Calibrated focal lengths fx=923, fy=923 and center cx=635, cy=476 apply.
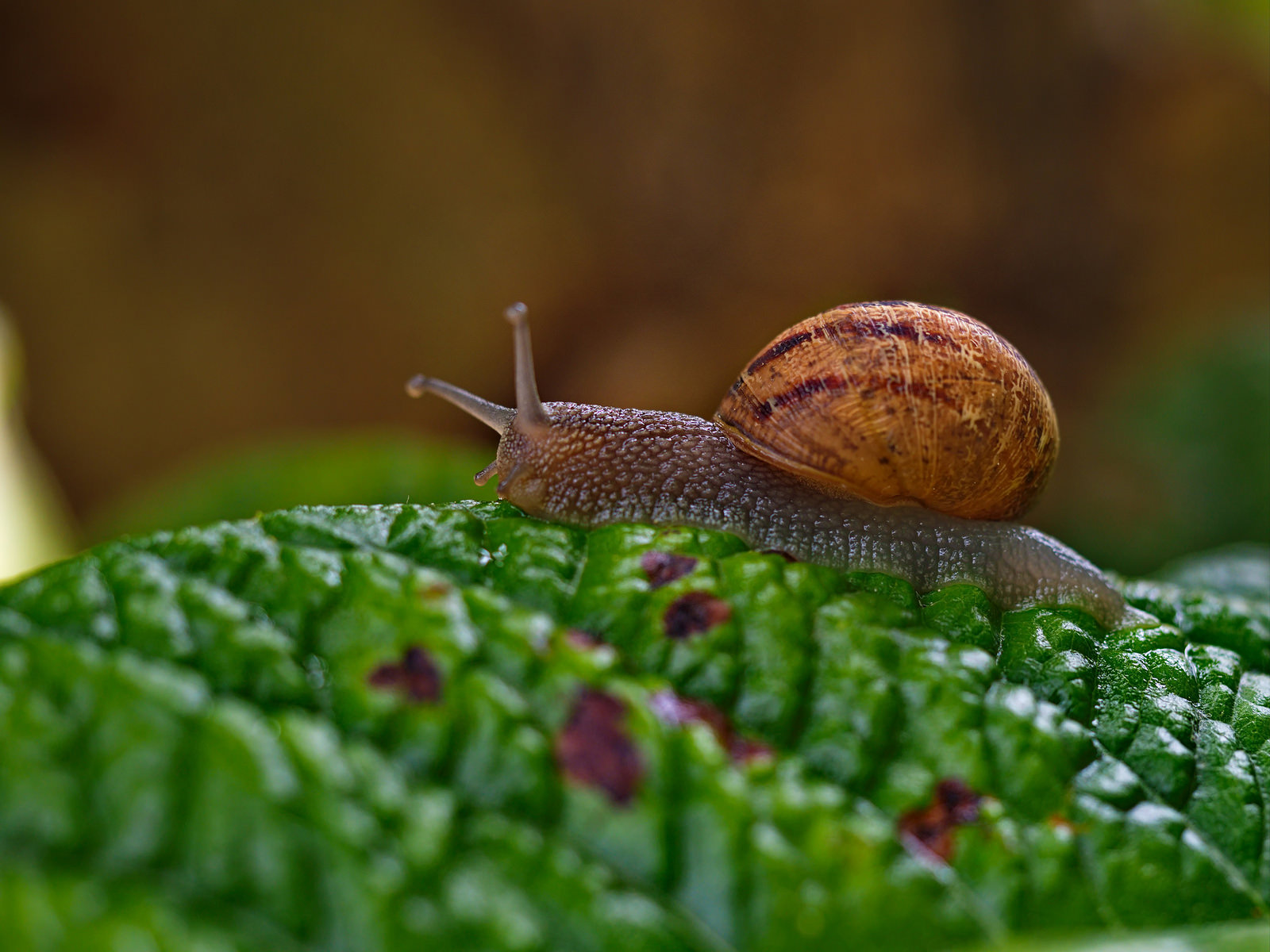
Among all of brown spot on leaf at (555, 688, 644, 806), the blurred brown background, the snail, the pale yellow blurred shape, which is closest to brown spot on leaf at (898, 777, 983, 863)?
brown spot on leaf at (555, 688, 644, 806)

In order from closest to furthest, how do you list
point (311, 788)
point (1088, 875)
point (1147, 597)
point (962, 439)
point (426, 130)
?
point (311, 788) < point (1088, 875) < point (1147, 597) < point (962, 439) < point (426, 130)

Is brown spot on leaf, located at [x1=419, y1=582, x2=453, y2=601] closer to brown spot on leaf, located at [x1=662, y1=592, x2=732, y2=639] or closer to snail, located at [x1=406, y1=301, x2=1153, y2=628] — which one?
brown spot on leaf, located at [x1=662, y1=592, x2=732, y2=639]

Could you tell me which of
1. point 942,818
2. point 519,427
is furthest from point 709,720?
point 519,427

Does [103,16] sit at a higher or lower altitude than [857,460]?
higher

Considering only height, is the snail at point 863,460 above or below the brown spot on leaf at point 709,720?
above

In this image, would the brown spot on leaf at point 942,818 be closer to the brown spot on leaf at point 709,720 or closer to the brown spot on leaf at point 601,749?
the brown spot on leaf at point 709,720

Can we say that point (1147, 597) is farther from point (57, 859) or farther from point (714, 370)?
point (714, 370)

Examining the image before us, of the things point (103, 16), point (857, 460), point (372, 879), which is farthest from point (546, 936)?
point (103, 16)

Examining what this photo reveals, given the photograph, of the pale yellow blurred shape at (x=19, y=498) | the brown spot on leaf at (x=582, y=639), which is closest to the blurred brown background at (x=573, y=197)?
the pale yellow blurred shape at (x=19, y=498)
